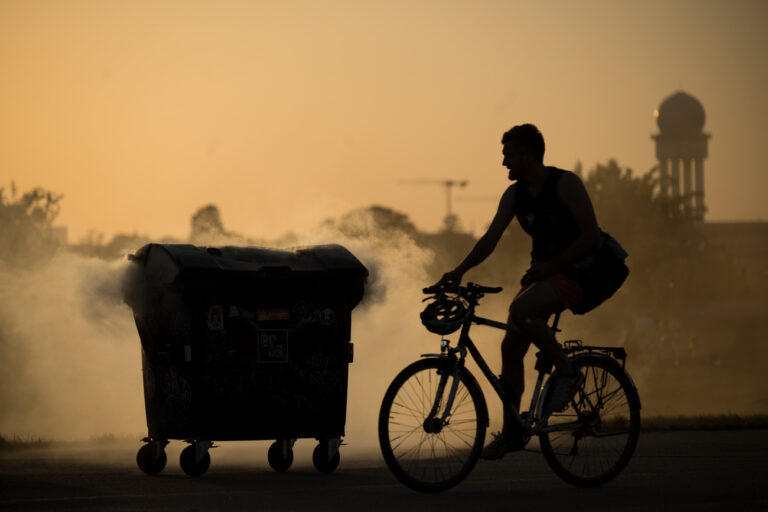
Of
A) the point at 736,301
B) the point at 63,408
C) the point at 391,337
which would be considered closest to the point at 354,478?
the point at 391,337

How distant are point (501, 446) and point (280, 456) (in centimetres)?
223

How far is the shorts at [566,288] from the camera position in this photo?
769cm

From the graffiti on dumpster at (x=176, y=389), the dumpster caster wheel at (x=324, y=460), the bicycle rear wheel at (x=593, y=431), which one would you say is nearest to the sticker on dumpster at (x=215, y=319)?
the graffiti on dumpster at (x=176, y=389)

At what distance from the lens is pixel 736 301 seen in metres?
110

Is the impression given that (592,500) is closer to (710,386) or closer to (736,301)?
(710,386)

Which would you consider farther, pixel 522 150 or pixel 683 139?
pixel 683 139

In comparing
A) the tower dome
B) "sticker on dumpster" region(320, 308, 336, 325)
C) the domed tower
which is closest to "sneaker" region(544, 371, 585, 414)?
"sticker on dumpster" region(320, 308, 336, 325)

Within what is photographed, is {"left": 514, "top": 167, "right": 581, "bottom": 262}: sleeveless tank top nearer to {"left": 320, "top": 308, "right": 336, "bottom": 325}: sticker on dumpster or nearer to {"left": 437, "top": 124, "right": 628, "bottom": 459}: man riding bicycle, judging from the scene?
{"left": 437, "top": 124, "right": 628, "bottom": 459}: man riding bicycle

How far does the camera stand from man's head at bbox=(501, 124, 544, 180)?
7836 mm

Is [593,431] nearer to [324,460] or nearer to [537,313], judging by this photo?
[537,313]

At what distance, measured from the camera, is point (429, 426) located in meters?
7.59

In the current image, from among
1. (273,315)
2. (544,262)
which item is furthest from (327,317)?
(544,262)

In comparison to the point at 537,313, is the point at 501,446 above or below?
below

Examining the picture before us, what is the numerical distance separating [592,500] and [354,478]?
1777 mm
